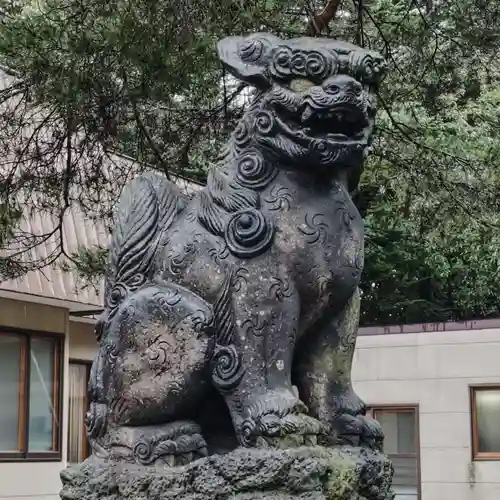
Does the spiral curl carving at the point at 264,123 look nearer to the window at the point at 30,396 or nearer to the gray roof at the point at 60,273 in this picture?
the gray roof at the point at 60,273

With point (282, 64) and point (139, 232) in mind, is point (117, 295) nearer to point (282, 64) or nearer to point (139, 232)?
point (139, 232)

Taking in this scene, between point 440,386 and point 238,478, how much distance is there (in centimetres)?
1312

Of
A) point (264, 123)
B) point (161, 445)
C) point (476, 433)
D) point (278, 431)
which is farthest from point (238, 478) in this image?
point (476, 433)

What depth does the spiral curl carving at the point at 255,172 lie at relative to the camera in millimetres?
3779

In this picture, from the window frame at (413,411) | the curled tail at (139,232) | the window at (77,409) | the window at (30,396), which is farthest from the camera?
the window frame at (413,411)

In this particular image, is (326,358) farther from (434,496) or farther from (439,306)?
(439,306)

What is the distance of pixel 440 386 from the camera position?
53.1ft

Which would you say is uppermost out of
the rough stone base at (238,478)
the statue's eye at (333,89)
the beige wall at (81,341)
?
the beige wall at (81,341)

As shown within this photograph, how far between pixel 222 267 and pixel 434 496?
13299 mm

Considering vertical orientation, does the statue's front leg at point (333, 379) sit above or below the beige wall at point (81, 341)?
below

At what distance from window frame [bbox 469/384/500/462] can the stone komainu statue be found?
12.4 metres

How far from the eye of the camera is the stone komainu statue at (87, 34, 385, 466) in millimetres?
3617

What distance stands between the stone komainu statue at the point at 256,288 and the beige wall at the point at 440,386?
12.3 metres

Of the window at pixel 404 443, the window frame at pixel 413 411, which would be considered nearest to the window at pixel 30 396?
the window frame at pixel 413 411
